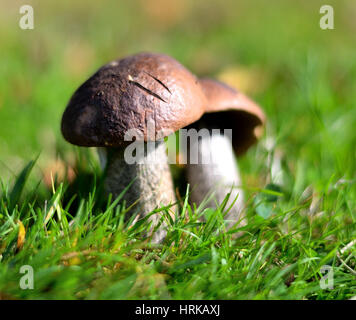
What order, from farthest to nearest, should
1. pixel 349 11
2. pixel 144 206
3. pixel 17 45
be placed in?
pixel 349 11
pixel 17 45
pixel 144 206

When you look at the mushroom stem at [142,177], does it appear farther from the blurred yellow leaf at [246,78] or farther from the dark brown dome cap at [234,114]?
the blurred yellow leaf at [246,78]

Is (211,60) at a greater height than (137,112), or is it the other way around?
(211,60)

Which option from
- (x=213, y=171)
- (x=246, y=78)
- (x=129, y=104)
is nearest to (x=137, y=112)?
(x=129, y=104)

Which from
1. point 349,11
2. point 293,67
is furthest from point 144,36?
point 349,11

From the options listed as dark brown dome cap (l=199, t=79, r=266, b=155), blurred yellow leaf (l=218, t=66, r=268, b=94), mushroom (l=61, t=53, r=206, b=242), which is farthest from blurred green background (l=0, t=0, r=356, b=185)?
mushroom (l=61, t=53, r=206, b=242)

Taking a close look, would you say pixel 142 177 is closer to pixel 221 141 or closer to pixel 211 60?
pixel 221 141
